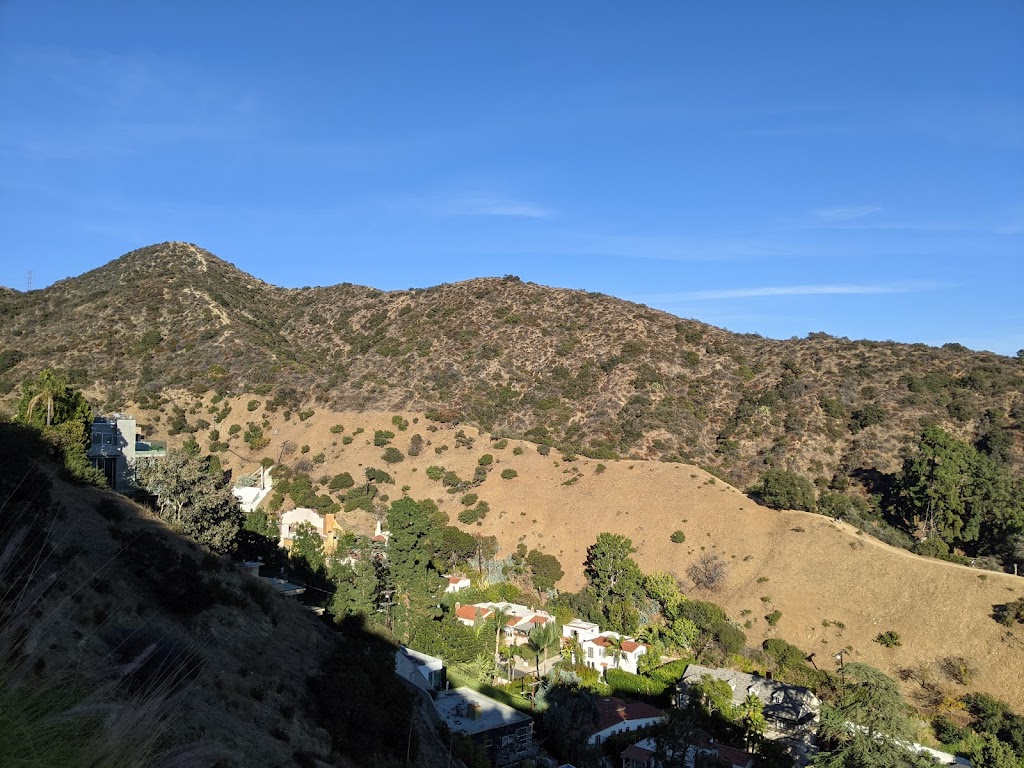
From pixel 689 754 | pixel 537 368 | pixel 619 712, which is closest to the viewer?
pixel 689 754

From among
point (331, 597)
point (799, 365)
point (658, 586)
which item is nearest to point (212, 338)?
point (331, 597)

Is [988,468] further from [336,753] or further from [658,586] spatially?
[336,753]

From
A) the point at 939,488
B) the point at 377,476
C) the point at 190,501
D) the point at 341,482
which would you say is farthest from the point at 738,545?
the point at 190,501

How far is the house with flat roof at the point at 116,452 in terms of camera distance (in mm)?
39625

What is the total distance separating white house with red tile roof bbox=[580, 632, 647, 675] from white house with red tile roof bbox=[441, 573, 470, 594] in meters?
9.77

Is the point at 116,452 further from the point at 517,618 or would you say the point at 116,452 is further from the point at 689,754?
the point at 689,754

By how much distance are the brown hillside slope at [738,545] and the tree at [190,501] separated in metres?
18.4

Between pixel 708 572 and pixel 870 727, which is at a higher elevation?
pixel 708 572

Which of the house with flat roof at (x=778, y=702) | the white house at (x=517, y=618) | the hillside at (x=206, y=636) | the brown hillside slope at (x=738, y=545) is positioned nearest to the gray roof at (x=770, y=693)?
the house with flat roof at (x=778, y=702)

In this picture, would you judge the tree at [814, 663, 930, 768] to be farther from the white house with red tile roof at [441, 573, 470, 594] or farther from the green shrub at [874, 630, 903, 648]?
the white house with red tile roof at [441, 573, 470, 594]

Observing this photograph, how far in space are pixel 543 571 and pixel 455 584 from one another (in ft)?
20.9

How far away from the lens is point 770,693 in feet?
106

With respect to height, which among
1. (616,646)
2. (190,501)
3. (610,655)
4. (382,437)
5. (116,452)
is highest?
(382,437)

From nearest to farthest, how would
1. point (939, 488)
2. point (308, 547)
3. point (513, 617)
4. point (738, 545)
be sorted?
point (513, 617)
point (308, 547)
point (738, 545)
point (939, 488)
